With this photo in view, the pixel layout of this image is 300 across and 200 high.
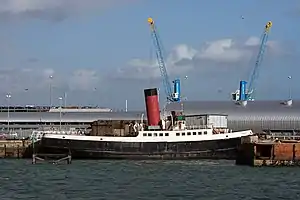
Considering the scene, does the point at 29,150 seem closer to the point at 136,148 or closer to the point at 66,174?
the point at 136,148

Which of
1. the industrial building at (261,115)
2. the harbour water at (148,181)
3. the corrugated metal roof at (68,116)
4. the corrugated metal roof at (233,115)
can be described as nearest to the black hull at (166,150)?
the harbour water at (148,181)

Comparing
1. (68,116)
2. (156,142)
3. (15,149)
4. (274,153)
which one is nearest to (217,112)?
(68,116)

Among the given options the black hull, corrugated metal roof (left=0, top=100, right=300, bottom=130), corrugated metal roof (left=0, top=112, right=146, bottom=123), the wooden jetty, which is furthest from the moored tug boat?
corrugated metal roof (left=0, top=112, right=146, bottom=123)

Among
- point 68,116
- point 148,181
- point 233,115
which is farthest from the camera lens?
point 68,116

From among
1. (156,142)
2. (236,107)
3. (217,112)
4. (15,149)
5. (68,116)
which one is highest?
(236,107)

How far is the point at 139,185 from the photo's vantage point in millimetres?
54156

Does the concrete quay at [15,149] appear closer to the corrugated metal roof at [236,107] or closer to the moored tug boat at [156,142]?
the moored tug boat at [156,142]

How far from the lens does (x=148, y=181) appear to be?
57.2 metres

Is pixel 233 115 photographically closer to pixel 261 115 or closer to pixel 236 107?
pixel 261 115

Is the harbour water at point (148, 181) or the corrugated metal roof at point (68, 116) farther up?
the corrugated metal roof at point (68, 116)

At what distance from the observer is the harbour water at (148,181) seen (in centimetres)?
4859

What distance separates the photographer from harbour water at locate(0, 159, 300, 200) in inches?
1913

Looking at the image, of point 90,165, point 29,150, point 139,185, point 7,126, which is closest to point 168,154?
point 90,165

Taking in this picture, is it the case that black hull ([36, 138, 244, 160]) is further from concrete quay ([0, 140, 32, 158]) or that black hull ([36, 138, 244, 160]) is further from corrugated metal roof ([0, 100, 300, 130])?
corrugated metal roof ([0, 100, 300, 130])
